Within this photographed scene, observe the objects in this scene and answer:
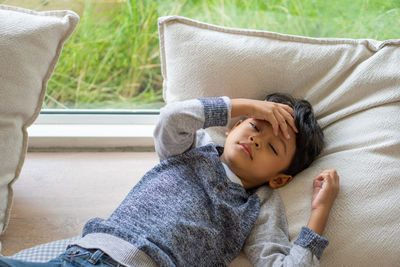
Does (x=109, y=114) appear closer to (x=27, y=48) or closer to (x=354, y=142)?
(x=27, y=48)

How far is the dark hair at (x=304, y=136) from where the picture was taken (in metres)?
1.16

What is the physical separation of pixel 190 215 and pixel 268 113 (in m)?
0.34

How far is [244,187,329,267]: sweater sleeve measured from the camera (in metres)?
1.02

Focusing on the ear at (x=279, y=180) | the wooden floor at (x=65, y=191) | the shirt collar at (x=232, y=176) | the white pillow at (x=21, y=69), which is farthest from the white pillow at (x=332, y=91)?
the wooden floor at (x=65, y=191)

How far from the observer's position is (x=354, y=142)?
1193 mm

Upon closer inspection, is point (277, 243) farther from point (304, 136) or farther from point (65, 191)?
point (65, 191)

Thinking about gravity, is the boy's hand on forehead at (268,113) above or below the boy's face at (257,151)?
above

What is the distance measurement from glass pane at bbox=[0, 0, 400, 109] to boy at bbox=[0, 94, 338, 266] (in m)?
0.69

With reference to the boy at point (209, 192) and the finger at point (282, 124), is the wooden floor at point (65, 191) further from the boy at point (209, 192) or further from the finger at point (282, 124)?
the finger at point (282, 124)

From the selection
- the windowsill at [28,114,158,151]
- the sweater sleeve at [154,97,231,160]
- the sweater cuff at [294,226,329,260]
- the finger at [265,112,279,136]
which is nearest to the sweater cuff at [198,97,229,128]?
the sweater sleeve at [154,97,231,160]

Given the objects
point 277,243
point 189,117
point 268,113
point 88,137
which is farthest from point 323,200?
point 88,137

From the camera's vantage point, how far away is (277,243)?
3.52ft

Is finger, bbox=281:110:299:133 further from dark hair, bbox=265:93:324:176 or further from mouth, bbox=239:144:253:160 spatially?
mouth, bbox=239:144:253:160

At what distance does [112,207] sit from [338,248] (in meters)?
0.80
